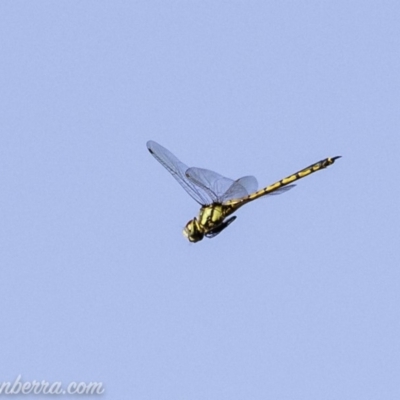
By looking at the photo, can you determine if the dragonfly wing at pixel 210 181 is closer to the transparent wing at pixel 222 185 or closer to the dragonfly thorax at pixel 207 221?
the transparent wing at pixel 222 185

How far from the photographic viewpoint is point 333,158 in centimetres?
3062

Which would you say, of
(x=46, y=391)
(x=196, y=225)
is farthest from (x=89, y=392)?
(x=196, y=225)

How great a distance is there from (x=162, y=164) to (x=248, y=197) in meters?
1.36

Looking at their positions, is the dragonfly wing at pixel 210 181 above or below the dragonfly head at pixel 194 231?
above

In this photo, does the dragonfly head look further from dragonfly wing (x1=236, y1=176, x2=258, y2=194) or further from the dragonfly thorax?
dragonfly wing (x1=236, y1=176, x2=258, y2=194)

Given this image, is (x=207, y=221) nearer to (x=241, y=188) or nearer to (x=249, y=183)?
(x=241, y=188)

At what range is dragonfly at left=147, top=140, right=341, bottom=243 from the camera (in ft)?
103

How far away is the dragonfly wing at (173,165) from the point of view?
31328 millimetres

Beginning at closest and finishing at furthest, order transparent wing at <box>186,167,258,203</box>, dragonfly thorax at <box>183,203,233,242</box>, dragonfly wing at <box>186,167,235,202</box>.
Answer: dragonfly wing at <box>186,167,235,202</box>, transparent wing at <box>186,167,258,203</box>, dragonfly thorax at <box>183,203,233,242</box>

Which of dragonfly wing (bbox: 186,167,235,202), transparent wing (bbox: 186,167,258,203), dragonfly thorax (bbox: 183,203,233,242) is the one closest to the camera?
dragonfly wing (bbox: 186,167,235,202)

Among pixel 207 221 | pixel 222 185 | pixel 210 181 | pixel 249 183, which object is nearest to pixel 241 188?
pixel 249 183

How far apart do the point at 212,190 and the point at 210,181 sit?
0.63ft

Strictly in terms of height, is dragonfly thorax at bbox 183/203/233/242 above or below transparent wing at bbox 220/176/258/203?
below

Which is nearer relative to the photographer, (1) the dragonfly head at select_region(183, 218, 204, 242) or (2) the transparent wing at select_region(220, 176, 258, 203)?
(2) the transparent wing at select_region(220, 176, 258, 203)
